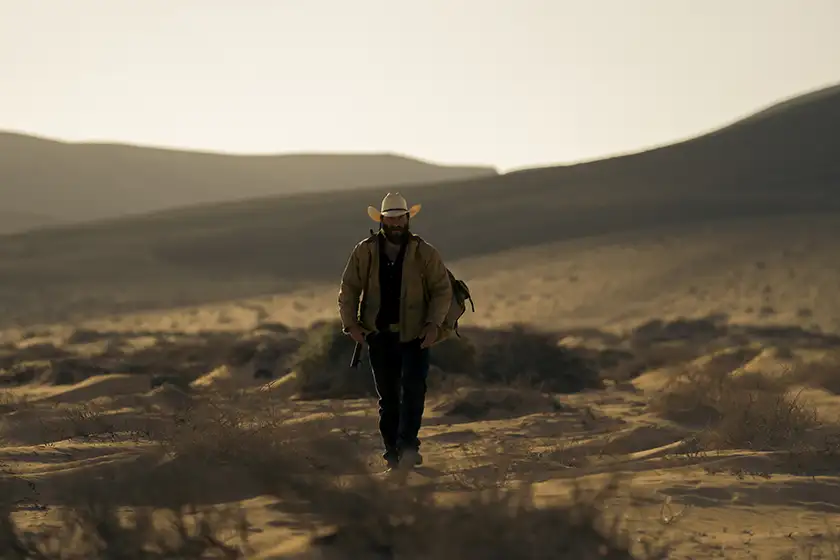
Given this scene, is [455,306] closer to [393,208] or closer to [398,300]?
[398,300]

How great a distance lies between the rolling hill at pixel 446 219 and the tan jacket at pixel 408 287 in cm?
3075


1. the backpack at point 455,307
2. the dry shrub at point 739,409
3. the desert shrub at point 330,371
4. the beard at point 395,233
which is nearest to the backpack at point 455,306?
the backpack at point 455,307

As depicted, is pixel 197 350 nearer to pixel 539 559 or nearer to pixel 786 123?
pixel 539 559

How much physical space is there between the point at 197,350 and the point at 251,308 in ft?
60.1

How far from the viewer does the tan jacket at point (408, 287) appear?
750cm

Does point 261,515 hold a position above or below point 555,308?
above

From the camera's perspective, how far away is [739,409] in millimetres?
9500

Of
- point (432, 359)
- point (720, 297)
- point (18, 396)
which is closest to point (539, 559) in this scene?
point (432, 359)

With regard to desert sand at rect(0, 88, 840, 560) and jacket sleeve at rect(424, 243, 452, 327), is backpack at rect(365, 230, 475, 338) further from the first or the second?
desert sand at rect(0, 88, 840, 560)

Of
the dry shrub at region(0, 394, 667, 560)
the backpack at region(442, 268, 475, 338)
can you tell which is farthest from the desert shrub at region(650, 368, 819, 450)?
the dry shrub at region(0, 394, 667, 560)

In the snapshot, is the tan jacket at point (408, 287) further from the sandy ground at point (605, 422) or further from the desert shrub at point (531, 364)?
the desert shrub at point (531, 364)

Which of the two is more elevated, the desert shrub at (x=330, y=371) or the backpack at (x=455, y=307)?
the backpack at (x=455, y=307)

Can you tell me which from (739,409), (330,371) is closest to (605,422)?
(739,409)

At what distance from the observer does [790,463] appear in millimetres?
7652
